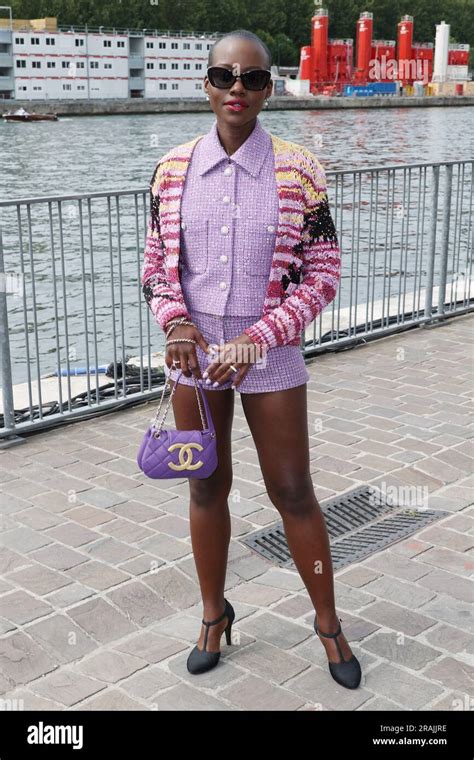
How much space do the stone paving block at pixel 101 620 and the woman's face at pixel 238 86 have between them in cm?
189

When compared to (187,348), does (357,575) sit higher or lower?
lower

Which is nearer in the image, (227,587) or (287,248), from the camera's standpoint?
(287,248)

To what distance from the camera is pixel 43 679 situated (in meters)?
3.44

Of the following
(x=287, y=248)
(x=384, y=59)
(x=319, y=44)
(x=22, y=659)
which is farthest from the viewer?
(x=384, y=59)

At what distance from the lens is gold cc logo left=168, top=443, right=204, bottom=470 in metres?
3.12

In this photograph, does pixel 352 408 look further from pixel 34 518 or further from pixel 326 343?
pixel 34 518

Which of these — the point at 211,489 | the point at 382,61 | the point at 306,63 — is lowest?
the point at 211,489

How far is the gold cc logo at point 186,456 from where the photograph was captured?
10.2ft

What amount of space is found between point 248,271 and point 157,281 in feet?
1.06

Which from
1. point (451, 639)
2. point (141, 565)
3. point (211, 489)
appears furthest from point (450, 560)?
point (211, 489)

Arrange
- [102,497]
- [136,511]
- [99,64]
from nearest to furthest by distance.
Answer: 1. [136,511]
2. [102,497]
3. [99,64]

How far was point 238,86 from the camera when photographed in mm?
2943

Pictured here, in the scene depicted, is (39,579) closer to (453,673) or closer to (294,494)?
(294,494)

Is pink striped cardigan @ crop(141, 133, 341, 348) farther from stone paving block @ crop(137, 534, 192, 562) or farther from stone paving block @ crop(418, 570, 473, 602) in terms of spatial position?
stone paving block @ crop(137, 534, 192, 562)
